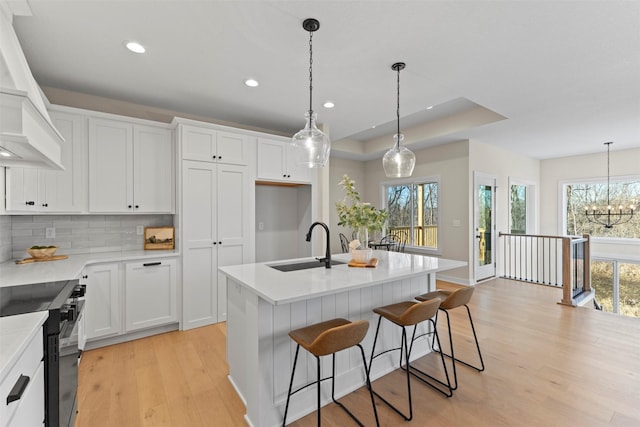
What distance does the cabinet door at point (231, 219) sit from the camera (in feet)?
11.6

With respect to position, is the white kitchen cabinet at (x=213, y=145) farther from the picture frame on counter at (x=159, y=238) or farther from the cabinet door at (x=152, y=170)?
the picture frame on counter at (x=159, y=238)

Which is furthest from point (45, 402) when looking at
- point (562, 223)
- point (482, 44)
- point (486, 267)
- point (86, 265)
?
point (562, 223)

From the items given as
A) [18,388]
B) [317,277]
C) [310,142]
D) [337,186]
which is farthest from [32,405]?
[337,186]

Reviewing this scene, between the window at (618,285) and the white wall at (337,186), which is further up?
the white wall at (337,186)

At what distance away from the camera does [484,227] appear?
561cm

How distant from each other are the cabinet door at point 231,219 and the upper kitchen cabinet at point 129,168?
610 millimetres

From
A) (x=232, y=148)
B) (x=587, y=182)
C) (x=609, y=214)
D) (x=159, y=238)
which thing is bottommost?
(x=159, y=238)

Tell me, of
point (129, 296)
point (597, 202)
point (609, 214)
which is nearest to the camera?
point (129, 296)

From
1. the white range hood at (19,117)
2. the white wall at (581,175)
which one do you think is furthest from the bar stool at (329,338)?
the white wall at (581,175)

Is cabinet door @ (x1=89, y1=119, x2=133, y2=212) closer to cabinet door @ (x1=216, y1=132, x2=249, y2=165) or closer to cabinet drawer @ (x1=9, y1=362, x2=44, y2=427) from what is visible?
cabinet door @ (x1=216, y1=132, x2=249, y2=165)

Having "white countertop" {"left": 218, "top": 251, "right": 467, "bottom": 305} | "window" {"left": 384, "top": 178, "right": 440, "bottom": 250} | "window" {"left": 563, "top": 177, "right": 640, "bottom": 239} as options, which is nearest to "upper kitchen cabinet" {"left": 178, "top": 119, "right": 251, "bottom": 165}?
"white countertop" {"left": 218, "top": 251, "right": 467, "bottom": 305}

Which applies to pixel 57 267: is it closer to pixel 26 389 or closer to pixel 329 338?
pixel 26 389

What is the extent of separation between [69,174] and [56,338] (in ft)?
7.27

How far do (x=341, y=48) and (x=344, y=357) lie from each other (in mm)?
2507
